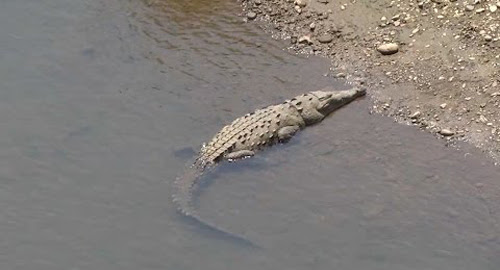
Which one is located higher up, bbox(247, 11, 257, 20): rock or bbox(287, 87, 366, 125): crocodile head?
bbox(247, 11, 257, 20): rock

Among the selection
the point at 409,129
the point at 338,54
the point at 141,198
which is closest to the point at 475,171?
the point at 409,129

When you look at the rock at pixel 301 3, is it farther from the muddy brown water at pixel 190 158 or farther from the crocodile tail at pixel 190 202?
the crocodile tail at pixel 190 202

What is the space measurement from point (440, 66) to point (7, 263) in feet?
17.9

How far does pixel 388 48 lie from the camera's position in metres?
10.8

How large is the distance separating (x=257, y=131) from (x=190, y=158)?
801mm

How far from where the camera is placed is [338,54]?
432 inches

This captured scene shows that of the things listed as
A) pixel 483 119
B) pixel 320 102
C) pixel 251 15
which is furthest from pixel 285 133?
pixel 251 15

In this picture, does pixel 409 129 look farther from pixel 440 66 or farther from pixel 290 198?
pixel 290 198

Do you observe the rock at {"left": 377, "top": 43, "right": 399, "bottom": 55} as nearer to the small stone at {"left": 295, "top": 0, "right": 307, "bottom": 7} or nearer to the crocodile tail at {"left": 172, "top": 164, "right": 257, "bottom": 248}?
the small stone at {"left": 295, "top": 0, "right": 307, "bottom": 7}

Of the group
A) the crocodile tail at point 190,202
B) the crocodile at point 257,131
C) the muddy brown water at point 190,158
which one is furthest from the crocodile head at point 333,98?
the crocodile tail at point 190,202

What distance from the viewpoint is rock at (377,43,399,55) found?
10766 millimetres

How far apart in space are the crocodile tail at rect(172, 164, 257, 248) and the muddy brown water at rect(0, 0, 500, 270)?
0.27 feet

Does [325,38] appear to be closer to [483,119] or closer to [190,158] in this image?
[483,119]

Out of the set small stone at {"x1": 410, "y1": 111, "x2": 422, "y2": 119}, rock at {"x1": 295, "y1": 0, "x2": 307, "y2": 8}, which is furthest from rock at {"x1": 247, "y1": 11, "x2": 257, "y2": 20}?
small stone at {"x1": 410, "y1": 111, "x2": 422, "y2": 119}
